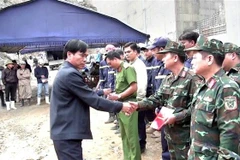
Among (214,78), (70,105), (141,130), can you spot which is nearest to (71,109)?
(70,105)

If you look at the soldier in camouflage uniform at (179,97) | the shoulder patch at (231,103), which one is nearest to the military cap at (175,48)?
the soldier in camouflage uniform at (179,97)

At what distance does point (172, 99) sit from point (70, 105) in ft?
3.14

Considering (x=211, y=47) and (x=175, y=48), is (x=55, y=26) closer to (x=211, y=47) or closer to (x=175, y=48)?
(x=175, y=48)

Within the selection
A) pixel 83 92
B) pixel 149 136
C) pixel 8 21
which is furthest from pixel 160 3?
pixel 83 92

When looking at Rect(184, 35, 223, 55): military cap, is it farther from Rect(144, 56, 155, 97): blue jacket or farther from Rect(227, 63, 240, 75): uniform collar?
Rect(144, 56, 155, 97): blue jacket

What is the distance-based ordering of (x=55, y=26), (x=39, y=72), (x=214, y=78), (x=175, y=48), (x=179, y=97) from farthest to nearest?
(x=39, y=72) → (x=55, y=26) → (x=175, y=48) → (x=179, y=97) → (x=214, y=78)

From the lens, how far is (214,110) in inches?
75.1

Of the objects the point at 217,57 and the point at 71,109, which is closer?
the point at 217,57

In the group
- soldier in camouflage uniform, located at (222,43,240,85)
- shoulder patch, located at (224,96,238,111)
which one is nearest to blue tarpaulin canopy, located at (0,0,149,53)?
soldier in camouflage uniform, located at (222,43,240,85)

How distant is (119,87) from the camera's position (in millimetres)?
4195

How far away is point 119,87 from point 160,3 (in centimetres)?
1437

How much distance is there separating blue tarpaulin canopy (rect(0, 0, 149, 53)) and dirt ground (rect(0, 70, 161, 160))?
7.24 ft

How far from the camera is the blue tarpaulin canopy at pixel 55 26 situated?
340 inches

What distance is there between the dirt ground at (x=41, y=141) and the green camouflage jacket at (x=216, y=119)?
2.79 metres
